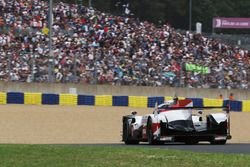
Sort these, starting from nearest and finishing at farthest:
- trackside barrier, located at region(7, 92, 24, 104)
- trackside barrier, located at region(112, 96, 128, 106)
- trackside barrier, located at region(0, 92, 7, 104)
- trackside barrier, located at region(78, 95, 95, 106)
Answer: trackside barrier, located at region(0, 92, 7, 104) → trackside barrier, located at region(7, 92, 24, 104) → trackside barrier, located at region(78, 95, 95, 106) → trackside barrier, located at region(112, 96, 128, 106)

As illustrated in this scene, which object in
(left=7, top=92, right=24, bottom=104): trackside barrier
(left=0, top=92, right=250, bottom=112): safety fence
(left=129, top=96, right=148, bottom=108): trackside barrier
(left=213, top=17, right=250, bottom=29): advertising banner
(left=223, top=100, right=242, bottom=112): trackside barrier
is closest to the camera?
(left=7, top=92, right=24, bottom=104): trackside barrier

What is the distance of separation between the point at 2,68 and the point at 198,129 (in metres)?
13.5

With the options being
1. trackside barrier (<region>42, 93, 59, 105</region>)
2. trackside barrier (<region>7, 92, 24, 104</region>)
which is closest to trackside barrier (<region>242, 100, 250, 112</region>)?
trackside barrier (<region>42, 93, 59, 105</region>)

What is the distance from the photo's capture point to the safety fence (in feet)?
97.3

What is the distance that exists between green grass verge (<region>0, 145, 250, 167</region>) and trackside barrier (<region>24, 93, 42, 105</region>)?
17.4 m

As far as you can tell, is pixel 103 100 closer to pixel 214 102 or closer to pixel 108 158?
pixel 214 102

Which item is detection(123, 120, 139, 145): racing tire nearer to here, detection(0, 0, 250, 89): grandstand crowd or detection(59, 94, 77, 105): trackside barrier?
detection(0, 0, 250, 89): grandstand crowd

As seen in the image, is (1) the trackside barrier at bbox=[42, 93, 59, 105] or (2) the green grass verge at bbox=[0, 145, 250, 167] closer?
(2) the green grass verge at bbox=[0, 145, 250, 167]

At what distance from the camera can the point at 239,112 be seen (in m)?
32.7

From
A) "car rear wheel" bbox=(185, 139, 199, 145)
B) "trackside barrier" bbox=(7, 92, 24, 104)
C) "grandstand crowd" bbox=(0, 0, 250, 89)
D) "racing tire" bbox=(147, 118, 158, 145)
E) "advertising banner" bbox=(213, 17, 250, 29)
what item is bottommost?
"car rear wheel" bbox=(185, 139, 199, 145)

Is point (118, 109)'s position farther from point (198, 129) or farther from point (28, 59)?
point (198, 129)

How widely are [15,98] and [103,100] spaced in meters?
3.61

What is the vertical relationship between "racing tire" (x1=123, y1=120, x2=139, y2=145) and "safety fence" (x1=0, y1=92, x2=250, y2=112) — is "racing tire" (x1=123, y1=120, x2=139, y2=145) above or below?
below

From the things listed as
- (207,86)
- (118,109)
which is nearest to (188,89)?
(207,86)
